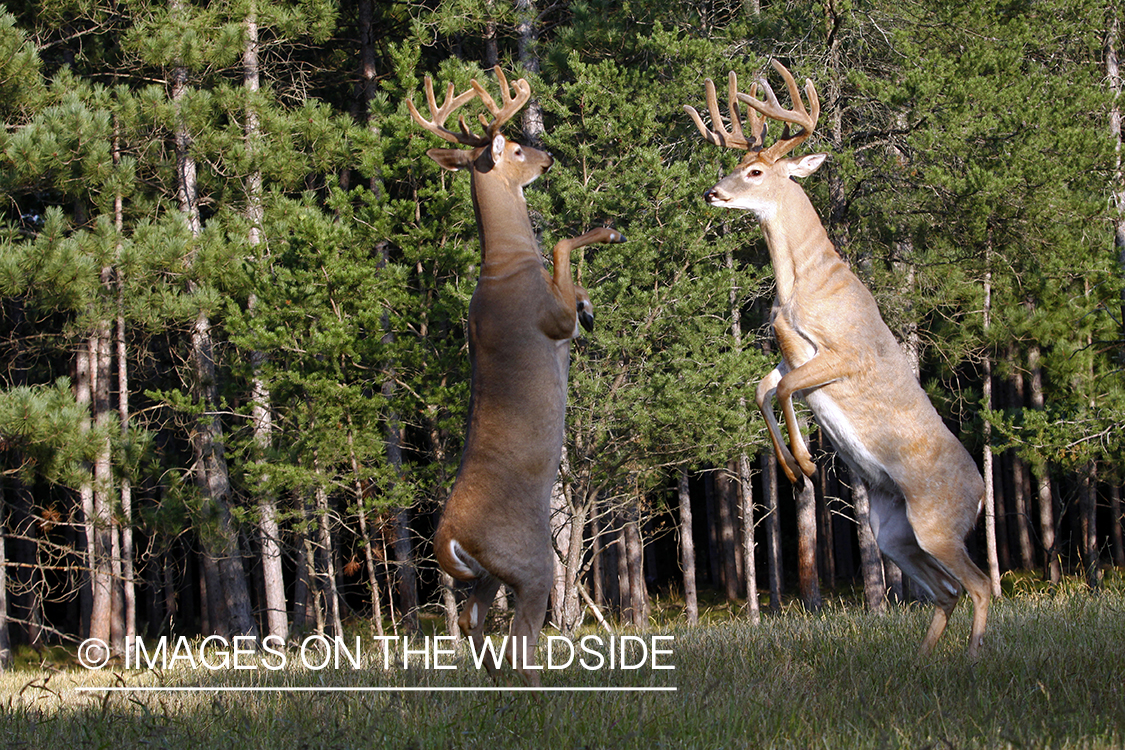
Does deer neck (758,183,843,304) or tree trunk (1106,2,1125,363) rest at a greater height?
tree trunk (1106,2,1125,363)

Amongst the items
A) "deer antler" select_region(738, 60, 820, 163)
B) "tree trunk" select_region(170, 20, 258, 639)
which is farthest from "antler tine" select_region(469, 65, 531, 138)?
"tree trunk" select_region(170, 20, 258, 639)

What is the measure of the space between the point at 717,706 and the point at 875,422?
2.14 meters

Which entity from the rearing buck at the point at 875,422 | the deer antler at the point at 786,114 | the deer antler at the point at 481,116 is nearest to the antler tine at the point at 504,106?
the deer antler at the point at 481,116

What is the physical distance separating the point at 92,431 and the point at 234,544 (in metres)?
2.82

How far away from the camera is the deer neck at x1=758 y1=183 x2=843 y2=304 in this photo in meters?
6.16

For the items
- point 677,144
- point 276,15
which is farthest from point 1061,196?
point 276,15

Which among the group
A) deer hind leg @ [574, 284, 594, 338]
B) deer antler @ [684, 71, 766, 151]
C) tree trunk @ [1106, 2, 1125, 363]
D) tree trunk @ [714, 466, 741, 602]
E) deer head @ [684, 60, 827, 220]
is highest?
tree trunk @ [1106, 2, 1125, 363]

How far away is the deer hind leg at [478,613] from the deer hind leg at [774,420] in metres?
1.73

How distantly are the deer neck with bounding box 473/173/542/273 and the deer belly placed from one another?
1820 millimetres

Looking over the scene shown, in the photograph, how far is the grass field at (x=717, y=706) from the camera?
3945 millimetres

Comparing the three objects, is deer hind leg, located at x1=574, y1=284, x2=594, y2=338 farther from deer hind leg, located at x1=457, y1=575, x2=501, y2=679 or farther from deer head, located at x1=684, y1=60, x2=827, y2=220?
deer hind leg, located at x1=457, y1=575, x2=501, y2=679

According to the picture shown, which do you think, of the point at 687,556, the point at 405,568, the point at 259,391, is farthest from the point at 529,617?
the point at 687,556

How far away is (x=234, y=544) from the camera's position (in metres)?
15.7

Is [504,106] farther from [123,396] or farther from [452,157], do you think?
[123,396]
